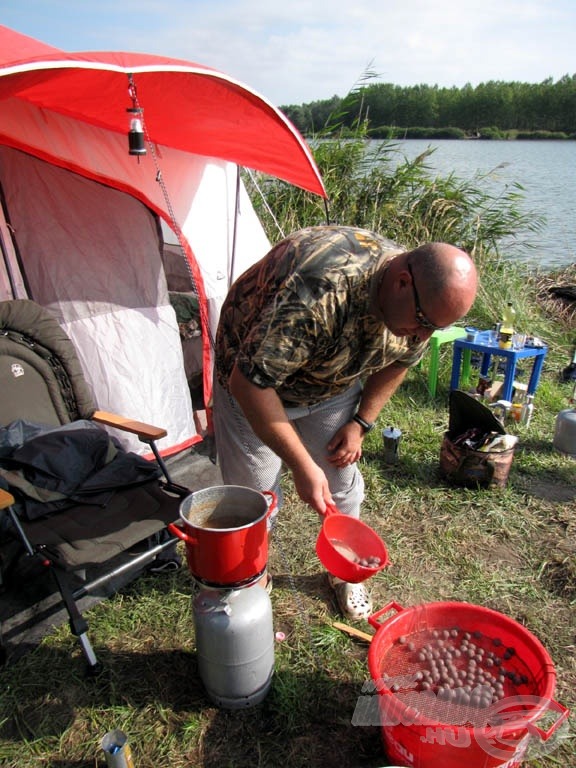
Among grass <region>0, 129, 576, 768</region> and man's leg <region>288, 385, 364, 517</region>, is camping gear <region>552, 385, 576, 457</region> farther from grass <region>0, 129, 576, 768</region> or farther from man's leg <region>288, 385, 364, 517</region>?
man's leg <region>288, 385, 364, 517</region>

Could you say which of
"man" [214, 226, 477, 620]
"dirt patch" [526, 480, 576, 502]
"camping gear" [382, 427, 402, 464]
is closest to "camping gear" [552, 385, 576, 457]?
"dirt patch" [526, 480, 576, 502]

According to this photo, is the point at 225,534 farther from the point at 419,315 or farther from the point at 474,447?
the point at 474,447

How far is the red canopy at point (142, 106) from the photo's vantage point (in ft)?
7.25

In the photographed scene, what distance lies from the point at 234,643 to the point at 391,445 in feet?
6.23

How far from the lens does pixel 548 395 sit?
4.33 metres

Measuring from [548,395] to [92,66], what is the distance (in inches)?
147

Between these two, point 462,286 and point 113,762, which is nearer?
point 462,286

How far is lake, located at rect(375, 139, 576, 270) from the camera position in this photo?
21.7 feet

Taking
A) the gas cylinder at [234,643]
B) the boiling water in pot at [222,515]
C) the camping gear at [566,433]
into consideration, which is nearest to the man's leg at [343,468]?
the boiling water in pot at [222,515]

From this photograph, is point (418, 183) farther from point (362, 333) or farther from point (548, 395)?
point (362, 333)

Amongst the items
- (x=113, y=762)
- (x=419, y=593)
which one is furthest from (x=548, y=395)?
(x=113, y=762)

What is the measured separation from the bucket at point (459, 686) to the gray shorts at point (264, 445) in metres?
0.60

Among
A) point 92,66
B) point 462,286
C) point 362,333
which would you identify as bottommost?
point 362,333

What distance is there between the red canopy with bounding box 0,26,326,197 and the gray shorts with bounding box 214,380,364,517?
137 cm
